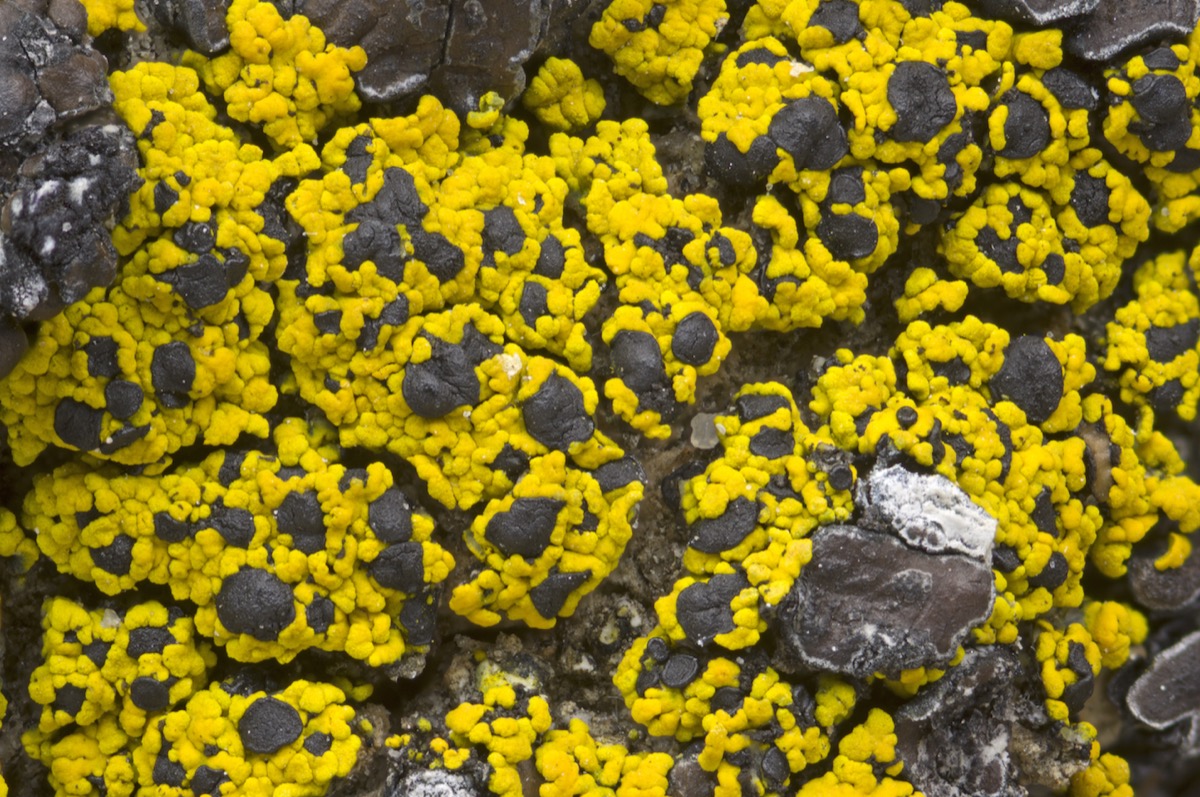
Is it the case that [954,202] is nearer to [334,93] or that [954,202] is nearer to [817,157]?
[817,157]

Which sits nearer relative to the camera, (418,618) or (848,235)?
(418,618)

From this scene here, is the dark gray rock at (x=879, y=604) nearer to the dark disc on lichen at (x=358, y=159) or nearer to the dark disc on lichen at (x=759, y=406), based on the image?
the dark disc on lichen at (x=759, y=406)

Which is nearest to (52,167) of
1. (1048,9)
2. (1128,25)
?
(1048,9)

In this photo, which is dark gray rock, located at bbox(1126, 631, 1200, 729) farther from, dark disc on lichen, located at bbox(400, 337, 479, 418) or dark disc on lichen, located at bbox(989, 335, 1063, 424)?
dark disc on lichen, located at bbox(400, 337, 479, 418)

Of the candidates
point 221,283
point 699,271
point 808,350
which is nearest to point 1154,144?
point 808,350

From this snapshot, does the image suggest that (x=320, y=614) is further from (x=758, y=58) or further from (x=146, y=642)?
(x=758, y=58)
